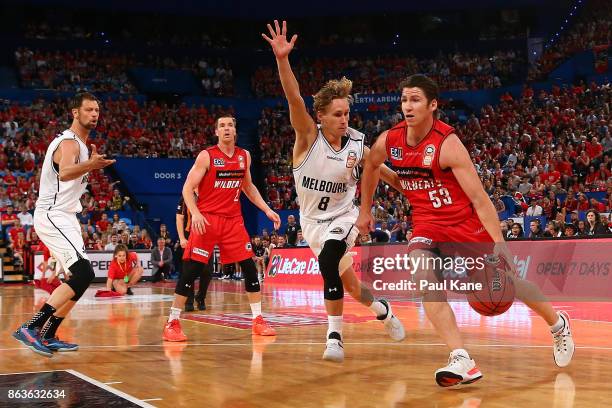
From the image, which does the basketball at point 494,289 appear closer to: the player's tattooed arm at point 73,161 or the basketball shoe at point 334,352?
the basketball shoe at point 334,352

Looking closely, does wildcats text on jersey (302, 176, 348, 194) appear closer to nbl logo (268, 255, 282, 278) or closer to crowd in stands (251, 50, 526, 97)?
nbl logo (268, 255, 282, 278)

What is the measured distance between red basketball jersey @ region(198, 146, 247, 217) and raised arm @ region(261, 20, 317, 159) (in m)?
2.14

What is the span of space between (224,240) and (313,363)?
2.73 meters

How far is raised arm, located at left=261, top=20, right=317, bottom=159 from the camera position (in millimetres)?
5961

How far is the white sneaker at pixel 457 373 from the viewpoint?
16.3 feet

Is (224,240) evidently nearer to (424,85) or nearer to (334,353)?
(334,353)

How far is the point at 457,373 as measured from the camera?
4.95 metres

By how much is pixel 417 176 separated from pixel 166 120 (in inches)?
1133

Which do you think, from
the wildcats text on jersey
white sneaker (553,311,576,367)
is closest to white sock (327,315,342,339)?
the wildcats text on jersey

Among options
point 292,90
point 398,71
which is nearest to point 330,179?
point 292,90

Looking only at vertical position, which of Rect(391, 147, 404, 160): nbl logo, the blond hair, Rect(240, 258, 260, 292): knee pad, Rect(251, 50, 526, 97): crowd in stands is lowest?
Rect(240, 258, 260, 292): knee pad

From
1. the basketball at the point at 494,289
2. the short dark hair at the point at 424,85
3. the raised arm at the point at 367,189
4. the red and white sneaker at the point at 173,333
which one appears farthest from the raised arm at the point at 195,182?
the basketball at the point at 494,289

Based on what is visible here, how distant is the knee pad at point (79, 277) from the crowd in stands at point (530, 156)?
1100 cm

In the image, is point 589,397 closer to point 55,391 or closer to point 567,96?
point 55,391
